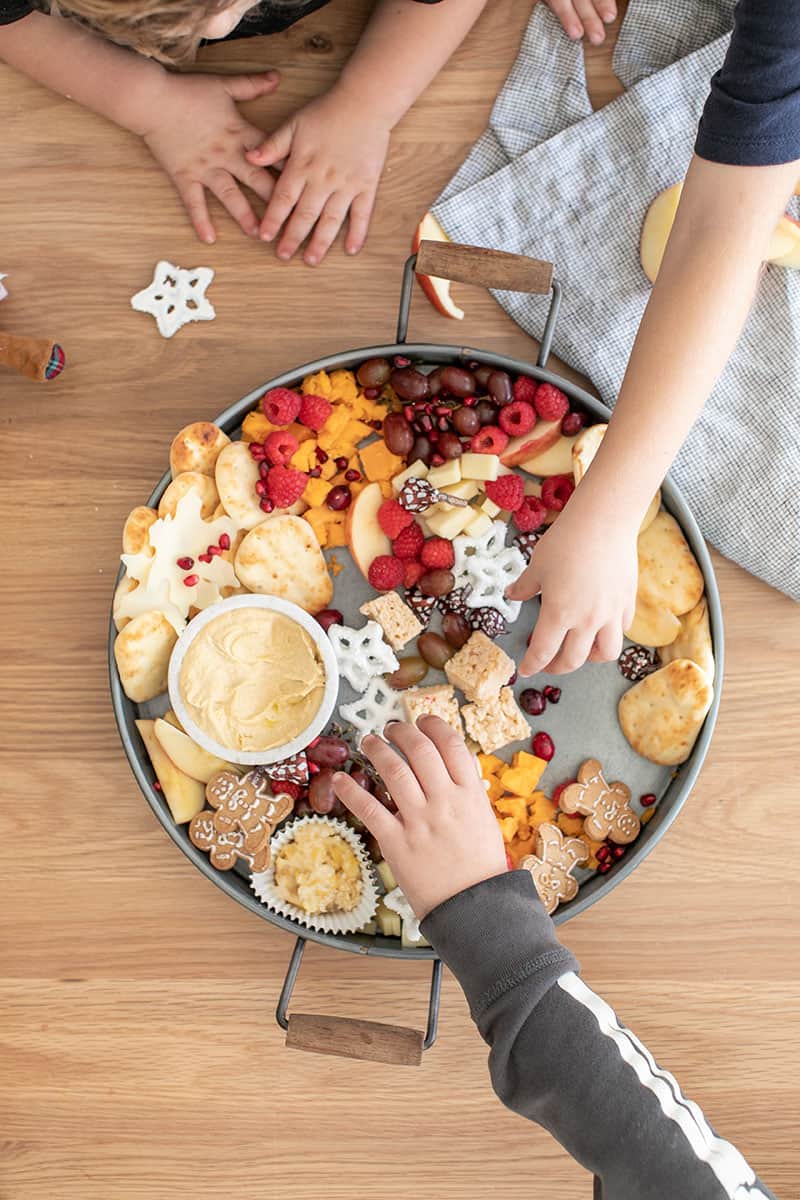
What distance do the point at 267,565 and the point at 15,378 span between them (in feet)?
1.19

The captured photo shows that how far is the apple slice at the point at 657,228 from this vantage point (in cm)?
106

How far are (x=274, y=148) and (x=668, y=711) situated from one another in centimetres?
72

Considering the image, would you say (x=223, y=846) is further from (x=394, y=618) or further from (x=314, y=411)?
(x=314, y=411)

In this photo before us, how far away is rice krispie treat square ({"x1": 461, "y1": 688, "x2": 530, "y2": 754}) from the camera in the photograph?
102 centimetres

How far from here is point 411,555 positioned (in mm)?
1044

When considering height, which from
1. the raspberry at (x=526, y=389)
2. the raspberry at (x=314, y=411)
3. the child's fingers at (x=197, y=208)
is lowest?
the raspberry at (x=314, y=411)

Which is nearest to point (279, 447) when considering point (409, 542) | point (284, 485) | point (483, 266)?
point (284, 485)

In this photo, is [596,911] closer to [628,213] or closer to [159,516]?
[159,516]

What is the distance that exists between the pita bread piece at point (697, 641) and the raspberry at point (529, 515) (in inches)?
7.0

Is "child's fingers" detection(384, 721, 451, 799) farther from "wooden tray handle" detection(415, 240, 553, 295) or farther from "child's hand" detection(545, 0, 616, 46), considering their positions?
"child's hand" detection(545, 0, 616, 46)

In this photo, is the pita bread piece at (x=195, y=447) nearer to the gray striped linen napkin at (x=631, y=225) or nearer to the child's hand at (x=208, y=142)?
the child's hand at (x=208, y=142)

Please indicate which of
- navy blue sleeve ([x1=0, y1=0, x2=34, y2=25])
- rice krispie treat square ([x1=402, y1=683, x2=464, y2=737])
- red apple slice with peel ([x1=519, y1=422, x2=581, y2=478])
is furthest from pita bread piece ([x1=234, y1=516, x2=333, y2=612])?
navy blue sleeve ([x1=0, y1=0, x2=34, y2=25])

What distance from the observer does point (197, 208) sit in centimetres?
111

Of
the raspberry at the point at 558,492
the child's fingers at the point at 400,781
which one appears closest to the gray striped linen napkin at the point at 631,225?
the raspberry at the point at 558,492
